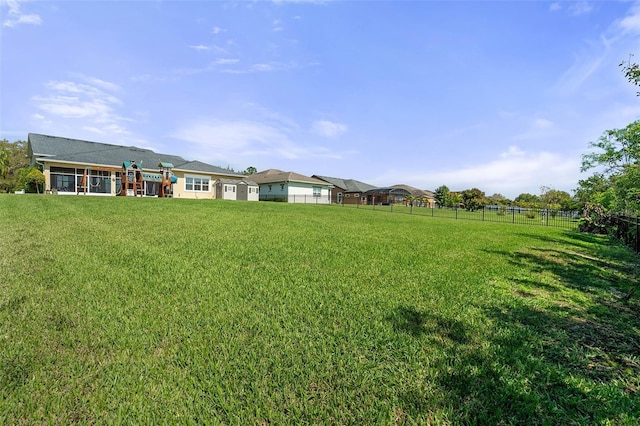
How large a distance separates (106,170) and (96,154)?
7.06ft

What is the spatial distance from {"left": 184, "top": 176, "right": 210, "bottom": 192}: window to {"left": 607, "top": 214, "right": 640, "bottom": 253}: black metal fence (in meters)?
31.4

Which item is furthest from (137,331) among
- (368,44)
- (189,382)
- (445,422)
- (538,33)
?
(368,44)

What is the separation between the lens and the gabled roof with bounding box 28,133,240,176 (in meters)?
22.7

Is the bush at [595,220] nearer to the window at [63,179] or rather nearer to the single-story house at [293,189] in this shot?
the single-story house at [293,189]

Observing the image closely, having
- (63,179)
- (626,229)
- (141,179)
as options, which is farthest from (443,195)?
(63,179)

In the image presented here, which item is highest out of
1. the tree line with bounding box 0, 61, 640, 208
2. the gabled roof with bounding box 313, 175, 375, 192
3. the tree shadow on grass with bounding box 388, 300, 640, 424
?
the gabled roof with bounding box 313, 175, 375, 192

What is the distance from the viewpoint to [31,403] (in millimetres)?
1688

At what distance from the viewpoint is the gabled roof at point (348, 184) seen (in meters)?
48.9

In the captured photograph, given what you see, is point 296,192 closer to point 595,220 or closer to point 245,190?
point 245,190

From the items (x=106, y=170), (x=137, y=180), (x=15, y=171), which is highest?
(x=15, y=171)

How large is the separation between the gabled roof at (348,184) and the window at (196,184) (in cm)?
2348

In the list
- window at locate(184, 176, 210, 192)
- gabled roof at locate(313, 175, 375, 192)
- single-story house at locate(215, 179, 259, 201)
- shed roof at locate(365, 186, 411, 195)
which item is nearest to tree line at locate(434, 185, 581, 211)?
shed roof at locate(365, 186, 411, 195)

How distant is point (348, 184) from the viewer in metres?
51.8

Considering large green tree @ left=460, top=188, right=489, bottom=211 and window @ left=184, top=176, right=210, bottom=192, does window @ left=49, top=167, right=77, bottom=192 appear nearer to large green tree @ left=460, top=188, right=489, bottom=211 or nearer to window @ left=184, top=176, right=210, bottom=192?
window @ left=184, top=176, right=210, bottom=192
